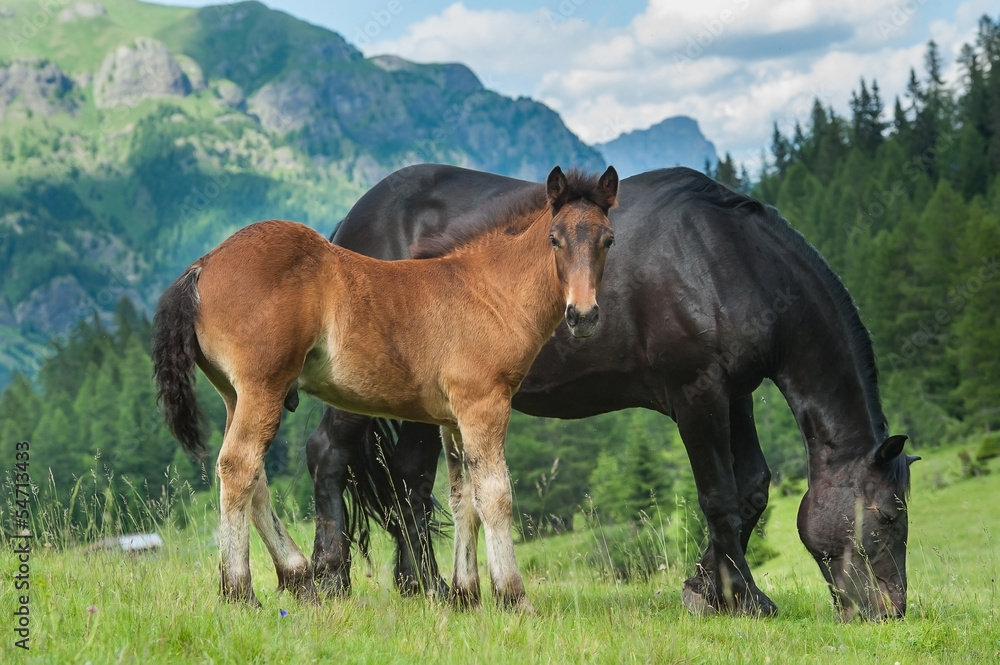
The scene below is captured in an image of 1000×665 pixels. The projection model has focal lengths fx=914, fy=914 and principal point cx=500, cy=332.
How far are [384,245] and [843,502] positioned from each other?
452cm

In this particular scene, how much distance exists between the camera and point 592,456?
66000 millimetres

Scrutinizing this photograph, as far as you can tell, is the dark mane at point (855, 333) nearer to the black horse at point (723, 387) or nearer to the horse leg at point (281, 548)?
the black horse at point (723, 387)

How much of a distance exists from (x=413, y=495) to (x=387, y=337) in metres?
2.93

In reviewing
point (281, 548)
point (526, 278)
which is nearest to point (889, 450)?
point (526, 278)

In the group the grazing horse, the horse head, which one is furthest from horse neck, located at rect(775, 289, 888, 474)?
the grazing horse

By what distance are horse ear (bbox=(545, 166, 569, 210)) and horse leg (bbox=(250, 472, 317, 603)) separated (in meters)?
2.50

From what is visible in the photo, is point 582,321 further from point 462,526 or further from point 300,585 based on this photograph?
point 300,585

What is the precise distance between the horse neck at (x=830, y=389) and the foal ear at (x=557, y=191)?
223cm

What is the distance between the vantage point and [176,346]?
17.1 ft

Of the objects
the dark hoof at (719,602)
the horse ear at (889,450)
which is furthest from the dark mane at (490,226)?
the dark hoof at (719,602)

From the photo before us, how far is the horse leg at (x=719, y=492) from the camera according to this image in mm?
6836

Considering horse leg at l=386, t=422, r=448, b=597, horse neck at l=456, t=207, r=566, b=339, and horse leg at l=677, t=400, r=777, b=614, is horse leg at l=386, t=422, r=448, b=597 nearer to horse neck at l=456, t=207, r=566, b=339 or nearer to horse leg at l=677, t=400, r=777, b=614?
horse leg at l=677, t=400, r=777, b=614

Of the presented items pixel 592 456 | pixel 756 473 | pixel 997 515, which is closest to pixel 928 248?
pixel 592 456

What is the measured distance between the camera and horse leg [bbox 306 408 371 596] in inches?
294
